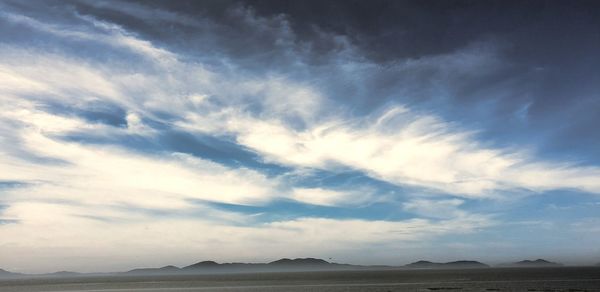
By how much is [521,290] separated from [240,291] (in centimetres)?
6557

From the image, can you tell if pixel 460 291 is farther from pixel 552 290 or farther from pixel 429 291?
pixel 552 290

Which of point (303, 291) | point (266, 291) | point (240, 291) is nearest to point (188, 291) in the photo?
point (240, 291)

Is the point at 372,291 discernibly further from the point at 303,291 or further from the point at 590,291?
the point at 590,291

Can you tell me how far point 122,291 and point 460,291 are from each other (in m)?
89.7

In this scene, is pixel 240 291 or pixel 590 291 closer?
pixel 590 291

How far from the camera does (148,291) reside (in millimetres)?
116250

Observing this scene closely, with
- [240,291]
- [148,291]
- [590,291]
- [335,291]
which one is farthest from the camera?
[148,291]

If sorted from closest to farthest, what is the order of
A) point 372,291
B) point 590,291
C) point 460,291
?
point 590,291, point 460,291, point 372,291

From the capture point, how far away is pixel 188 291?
11231 centimetres

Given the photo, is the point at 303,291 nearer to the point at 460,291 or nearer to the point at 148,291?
the point at 460,291

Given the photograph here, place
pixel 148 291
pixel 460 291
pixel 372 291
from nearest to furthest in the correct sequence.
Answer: pixel 460 291, pixel 372 291, pixel 148 291

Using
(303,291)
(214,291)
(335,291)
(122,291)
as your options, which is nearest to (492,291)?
(335,291)

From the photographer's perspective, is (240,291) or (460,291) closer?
(460,291)

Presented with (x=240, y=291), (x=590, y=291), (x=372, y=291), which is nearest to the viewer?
(x=590, y=291)
